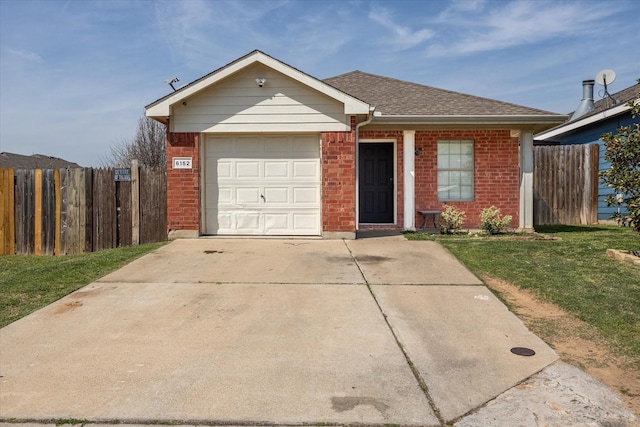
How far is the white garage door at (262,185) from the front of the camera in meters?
10.6

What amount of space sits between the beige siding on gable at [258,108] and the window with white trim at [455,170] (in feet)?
10.4

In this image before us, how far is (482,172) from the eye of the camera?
39.3ft

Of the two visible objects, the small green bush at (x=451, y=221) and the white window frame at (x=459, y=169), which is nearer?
the small green bush at (x=451, y=221)

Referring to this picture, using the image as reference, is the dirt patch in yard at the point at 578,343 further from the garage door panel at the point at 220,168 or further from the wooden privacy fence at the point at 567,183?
the wooden privacy fence at the point at 567,183

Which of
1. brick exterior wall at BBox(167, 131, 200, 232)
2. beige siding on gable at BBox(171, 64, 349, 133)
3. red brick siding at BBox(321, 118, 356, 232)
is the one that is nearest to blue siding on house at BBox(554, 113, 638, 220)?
red brick siding at BBox(321, 118, 356, 232)

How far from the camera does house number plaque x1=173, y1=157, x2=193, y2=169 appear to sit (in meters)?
10.4

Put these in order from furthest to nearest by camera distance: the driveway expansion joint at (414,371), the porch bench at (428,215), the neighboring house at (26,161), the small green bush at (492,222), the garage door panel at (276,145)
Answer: the neighboring house at (26,161)
the porch bench at (428,215)
the small green bush at (492,222)
the garage door panel at (276,145)
the driveway expansion joint at (414,371)

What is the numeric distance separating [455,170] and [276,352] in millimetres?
8884

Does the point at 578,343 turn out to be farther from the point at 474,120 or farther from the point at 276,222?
the point at 474,120

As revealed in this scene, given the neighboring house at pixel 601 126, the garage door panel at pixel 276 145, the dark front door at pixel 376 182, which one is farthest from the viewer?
the neighboring house at pixel 601 126

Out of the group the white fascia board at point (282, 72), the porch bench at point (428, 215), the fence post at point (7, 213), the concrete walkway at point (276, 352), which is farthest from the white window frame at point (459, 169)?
the fence post at point (7, 213)

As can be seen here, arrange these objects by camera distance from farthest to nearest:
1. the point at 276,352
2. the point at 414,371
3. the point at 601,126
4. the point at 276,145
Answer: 1. the point at 601,126
2. the point at 276,145
3. the point at 276,352
4. the point at 414,371

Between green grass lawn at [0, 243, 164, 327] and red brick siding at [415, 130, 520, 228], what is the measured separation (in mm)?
6513

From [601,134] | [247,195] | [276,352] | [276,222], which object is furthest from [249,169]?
[601,134]
